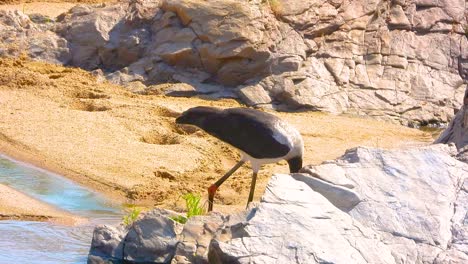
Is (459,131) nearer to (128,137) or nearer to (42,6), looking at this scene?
(128,137)

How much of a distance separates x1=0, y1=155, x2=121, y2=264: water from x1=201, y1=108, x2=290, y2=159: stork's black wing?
118 cm

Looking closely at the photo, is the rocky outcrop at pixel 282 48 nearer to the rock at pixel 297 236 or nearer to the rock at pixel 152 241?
the rock at pixel 152 241

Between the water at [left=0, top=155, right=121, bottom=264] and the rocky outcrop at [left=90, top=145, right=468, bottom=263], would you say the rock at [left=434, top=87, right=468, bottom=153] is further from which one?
the water at [left=0, top=155, right=121, bottom=264]

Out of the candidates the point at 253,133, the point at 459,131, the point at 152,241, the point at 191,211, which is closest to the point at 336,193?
the point at 152,241

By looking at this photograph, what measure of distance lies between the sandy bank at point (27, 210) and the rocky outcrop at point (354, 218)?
1466 millimetres

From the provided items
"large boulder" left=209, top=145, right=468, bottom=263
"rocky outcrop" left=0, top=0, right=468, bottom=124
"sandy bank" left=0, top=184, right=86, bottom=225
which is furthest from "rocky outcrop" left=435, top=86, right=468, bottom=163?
"rocky outcrop" left=0, top=0, right=468, bottom=124

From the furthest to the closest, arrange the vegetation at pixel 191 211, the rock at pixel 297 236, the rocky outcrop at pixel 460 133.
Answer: the rocky outcrop at pixel 460 133 → the vegetation at pixel 191 211 → the rock at pixel 297 236

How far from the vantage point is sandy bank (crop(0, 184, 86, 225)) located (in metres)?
8.09

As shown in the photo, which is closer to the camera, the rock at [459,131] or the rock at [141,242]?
the rock at [141,242]

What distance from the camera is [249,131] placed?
8078mm

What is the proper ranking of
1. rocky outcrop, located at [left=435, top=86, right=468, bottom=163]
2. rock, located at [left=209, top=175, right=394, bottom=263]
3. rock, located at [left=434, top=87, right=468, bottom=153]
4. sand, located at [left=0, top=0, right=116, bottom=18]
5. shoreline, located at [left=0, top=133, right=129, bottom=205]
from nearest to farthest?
rock, located at [left=209, top=175, right=394, bottom=263]
rocky outcrop, located at [left=435, top=86, right=468, bottom=163]
rock, located at [left=434, top=87, right=468, bottom=153]
shoreline, located at [left=0, top=133, right=129, bottom=205]
sand, located at [left=0, top=0, right=116, bottom=18]

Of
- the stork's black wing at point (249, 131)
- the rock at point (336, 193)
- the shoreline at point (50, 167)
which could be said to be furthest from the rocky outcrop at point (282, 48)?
the rock at point (336, 193)

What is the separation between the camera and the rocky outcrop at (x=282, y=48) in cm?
1324

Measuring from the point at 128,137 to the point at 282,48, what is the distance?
3.28 meters
